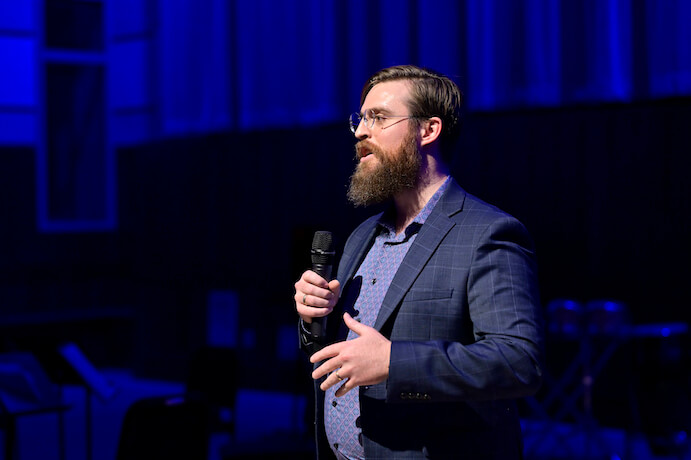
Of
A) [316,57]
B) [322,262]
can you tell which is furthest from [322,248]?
[316,57]

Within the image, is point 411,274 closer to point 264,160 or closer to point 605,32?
point 605,32

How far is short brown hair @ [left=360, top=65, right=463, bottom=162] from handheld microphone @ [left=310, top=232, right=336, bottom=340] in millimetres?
371

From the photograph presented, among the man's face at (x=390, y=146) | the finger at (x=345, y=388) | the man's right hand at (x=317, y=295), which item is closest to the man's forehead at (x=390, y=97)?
the man's face at (x=390, y=146)

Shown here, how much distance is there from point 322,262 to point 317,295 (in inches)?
5.0

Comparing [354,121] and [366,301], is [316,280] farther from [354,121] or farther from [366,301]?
[354,121]

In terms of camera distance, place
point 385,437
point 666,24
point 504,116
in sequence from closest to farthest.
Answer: point 385,437
point 666,24
point 504,116

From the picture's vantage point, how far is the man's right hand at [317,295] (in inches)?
69.2

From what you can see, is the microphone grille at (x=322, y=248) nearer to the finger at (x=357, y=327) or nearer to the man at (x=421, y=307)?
the man at (x=421, y=307)

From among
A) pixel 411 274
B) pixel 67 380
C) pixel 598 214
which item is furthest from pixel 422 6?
pixel 411 274

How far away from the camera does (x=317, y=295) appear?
176 centimetres

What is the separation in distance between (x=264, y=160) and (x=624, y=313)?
3521 mm

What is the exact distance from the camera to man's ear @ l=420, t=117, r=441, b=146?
1.94 metres

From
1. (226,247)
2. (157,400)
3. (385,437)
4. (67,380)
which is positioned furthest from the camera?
(226,247)

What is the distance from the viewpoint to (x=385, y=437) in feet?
5.81
